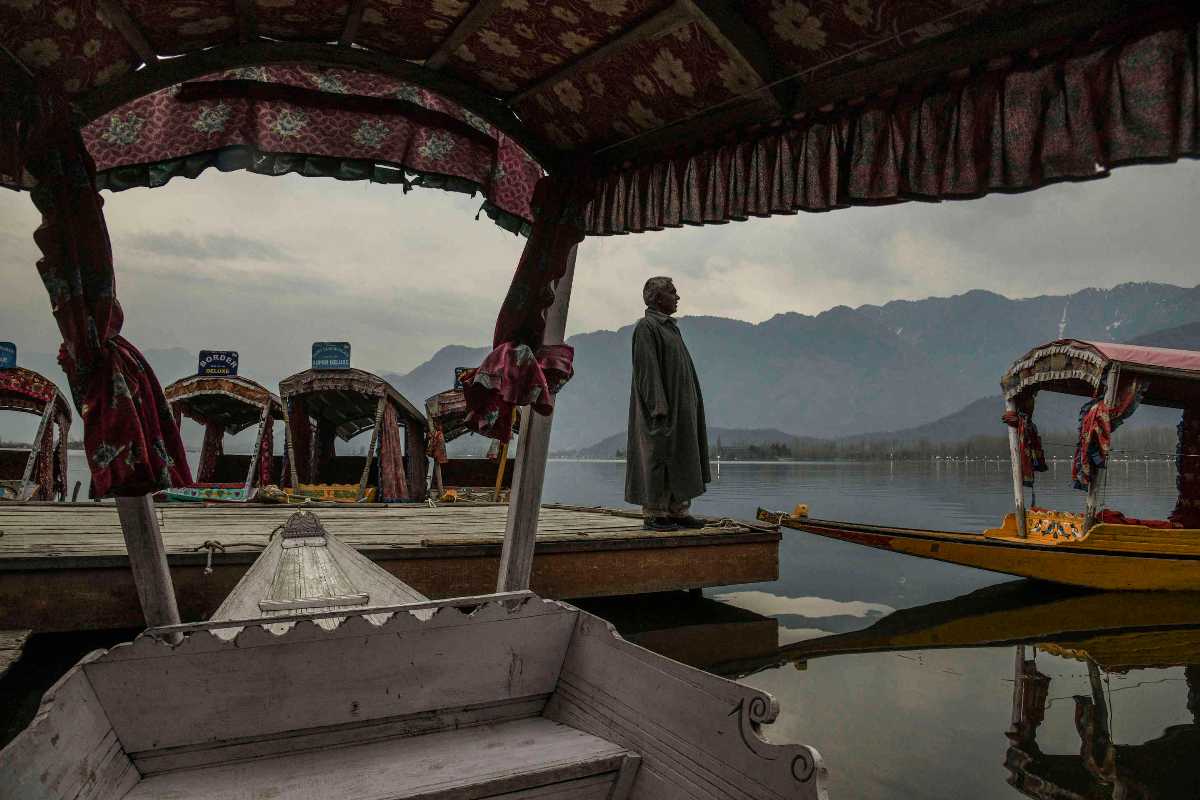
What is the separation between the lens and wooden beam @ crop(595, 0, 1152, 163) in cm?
197

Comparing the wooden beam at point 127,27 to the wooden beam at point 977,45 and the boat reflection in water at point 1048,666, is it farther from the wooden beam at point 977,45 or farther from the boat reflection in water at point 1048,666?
the boat reflection in water at point 1048,666

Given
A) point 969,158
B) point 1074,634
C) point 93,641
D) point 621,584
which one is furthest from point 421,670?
point 1074,634

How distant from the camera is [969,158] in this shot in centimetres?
230

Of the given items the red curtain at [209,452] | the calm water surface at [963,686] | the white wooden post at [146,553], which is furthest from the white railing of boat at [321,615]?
the red curtain at [209,452]

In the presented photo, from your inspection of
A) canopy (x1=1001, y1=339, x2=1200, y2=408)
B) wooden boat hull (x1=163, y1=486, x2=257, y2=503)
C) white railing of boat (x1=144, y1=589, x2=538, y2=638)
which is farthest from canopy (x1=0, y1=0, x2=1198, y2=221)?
wooden boat hull (x1=163, y1=486, x2=257, y2=503)

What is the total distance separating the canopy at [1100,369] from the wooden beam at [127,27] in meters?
8.55

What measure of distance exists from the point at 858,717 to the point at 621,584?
6.41ft

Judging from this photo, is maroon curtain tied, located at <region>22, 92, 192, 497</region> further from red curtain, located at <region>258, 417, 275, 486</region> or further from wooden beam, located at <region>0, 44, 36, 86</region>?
red curtain, located at <region>258, 417, 275, 486</region>

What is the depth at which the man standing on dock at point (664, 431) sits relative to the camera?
600 cm

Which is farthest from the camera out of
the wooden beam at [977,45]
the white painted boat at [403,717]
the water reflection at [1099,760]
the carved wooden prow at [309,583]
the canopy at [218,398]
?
the canopy at [218,398]

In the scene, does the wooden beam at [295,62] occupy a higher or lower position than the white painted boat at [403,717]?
higher

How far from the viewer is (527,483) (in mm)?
3559

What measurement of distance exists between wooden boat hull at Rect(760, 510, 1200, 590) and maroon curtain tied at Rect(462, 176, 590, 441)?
574 cm

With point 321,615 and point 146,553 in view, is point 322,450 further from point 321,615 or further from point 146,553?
point 321,615
